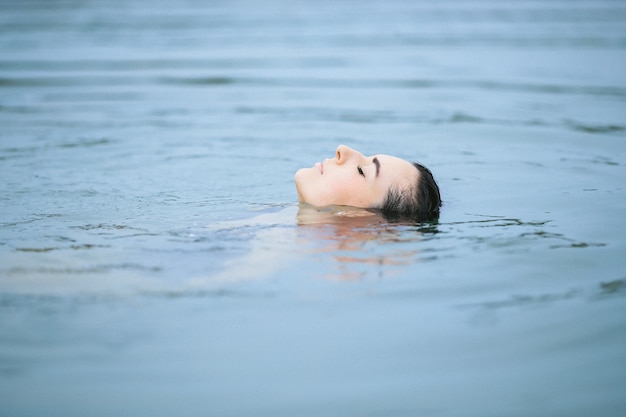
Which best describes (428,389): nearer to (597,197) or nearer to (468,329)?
(468,329)

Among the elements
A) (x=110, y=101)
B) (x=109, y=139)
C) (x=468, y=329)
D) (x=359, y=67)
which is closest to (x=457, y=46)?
Result: (x=359, y=67)

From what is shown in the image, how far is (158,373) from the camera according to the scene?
3.40 meters

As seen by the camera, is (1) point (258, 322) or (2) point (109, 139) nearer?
(1) point (258, 322)

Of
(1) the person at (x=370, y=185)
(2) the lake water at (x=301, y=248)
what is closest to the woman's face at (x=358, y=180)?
(1) the person at (x=370, y=185)

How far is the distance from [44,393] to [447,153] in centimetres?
541

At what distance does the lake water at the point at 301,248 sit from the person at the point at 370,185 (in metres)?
0.14

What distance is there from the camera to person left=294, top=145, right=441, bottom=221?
208 inches

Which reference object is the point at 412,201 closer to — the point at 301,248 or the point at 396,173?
the point at 396,173

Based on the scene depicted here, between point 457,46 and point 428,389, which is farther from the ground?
point 457,46

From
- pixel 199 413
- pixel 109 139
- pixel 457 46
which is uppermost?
pixel 457 46

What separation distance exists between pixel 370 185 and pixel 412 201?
1.00 ft

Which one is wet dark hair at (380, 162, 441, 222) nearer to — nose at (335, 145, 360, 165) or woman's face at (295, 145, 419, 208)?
woman's face at (295, 145, 419, 208)

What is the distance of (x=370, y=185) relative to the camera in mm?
5285

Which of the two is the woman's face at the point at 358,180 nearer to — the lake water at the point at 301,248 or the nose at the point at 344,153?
the nose at the point at 344,153
